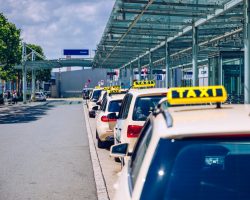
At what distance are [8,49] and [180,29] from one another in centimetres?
2225

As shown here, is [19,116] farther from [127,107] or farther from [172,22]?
[127,107]

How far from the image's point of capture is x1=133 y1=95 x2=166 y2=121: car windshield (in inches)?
340

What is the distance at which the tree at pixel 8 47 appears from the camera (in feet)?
130

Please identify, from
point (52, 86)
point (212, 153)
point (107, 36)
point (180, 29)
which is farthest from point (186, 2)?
point (52, 86)

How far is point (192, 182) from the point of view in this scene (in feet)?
8.97

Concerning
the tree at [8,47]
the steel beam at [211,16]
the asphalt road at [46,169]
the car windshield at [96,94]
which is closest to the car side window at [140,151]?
the asphalt road at [46,169]

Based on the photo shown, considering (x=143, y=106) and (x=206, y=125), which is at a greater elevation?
(x=206, y=125)

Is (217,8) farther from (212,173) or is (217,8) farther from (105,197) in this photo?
(212,173)

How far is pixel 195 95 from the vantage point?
3.53 m

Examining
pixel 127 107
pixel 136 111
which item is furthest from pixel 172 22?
pixel 136 111

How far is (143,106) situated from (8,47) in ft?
116

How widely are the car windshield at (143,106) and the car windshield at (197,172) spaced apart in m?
5.72

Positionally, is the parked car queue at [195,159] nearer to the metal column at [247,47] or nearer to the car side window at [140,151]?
the car side window at [140,151]

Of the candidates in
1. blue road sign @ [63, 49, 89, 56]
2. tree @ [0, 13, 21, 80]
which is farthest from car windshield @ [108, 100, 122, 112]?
blue road sign @ [63, 49, 89, 56]
